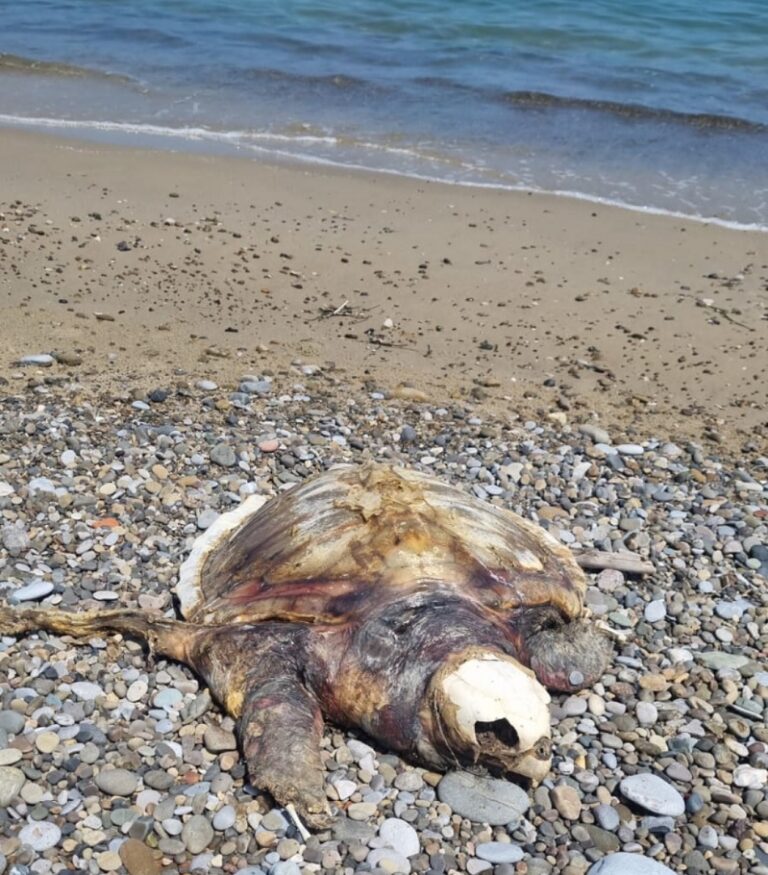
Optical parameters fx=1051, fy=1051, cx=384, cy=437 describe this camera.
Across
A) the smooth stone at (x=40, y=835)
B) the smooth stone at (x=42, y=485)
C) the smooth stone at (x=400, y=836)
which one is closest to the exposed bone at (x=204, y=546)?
the smooth stone at (x=42, y=485)

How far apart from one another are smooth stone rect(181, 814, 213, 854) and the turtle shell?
2.92ft

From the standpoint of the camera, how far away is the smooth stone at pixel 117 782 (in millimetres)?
3750

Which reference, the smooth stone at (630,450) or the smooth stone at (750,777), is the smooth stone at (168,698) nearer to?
the smooth stone at (750,777)

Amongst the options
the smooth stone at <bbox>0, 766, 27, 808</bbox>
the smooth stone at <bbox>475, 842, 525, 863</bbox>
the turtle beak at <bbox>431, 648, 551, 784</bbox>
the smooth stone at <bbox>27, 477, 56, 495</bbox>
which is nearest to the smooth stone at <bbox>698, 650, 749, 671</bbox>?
the turtle beak at <bbox>431, 648, 551, 784</bbox>

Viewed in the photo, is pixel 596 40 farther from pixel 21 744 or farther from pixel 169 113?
pixel 21 744

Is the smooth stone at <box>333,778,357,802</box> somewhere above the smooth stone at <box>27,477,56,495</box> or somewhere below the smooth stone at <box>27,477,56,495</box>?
below

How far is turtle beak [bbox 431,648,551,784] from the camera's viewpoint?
3549 millimetres

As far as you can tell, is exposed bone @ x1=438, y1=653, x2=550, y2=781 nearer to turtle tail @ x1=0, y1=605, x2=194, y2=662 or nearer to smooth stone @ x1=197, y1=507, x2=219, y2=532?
Result: turtle tail @ x1=0, y1=605, x2=194, y2=662

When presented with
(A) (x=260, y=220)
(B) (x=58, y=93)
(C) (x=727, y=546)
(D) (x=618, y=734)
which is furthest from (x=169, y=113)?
(D) (x=618, y=734)

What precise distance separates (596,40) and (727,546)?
15.5 meters

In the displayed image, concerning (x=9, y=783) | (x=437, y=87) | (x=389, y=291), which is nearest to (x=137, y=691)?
(x=9, y=783)

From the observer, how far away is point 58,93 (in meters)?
14.6

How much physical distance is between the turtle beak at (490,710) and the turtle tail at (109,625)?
4.08ft

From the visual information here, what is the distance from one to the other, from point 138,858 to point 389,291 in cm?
589
